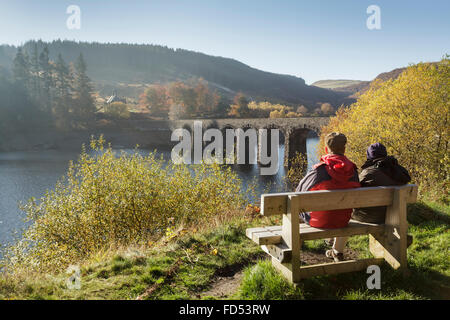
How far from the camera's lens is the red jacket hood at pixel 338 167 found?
154 inches

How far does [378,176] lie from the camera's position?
433 cm

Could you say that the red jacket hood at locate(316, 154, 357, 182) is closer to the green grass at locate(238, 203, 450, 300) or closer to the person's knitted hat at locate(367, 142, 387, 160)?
the person's knitted hat at locate(367, 142, 387, 160)

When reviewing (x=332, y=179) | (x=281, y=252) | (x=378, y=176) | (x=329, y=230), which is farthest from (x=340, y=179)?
(x=281, y=252)

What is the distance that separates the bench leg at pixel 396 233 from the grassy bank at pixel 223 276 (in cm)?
14

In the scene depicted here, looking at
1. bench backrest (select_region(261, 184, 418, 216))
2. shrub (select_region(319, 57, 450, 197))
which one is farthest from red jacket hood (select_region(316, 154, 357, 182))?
shrub (select_region(319, 57, 450, 197))

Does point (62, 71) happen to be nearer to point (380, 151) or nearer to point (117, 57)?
point (380, 151)

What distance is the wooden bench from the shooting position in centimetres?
357

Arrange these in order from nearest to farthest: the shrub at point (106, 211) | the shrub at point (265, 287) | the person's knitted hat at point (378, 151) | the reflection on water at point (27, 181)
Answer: the shrub at point (265, 287) < the person's knitted hat at point (378, 151) < the shrub at point (106, 211) < the reflection on water at point (27, 181)

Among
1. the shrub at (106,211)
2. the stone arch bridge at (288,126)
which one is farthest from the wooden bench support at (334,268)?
the stone arch bridge at (288,126)

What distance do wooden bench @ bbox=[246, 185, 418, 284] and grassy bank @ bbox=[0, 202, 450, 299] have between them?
14 cm

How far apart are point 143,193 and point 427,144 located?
1050 cm

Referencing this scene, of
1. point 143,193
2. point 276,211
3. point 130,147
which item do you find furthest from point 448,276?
point 130,147

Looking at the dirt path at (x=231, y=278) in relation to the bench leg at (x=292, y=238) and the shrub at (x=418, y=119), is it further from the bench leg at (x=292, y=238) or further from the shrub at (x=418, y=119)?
the shrub at (x=418, y=119)

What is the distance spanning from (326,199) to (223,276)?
1735 mm
